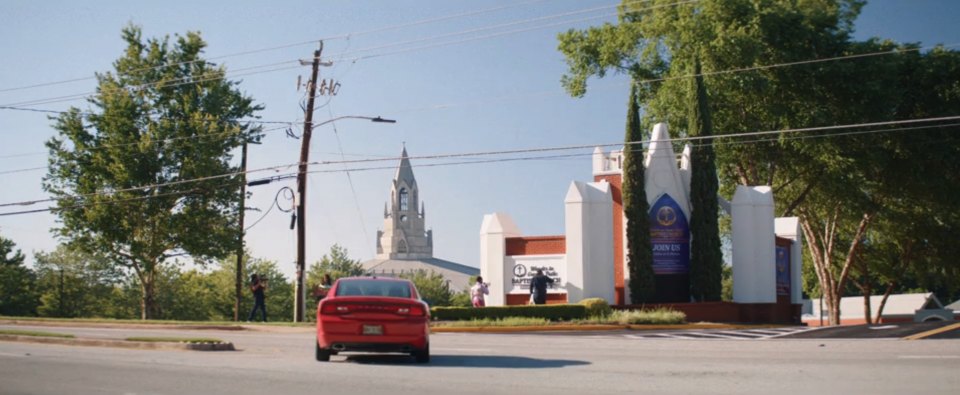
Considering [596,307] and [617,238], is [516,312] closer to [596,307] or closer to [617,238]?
[596,307]

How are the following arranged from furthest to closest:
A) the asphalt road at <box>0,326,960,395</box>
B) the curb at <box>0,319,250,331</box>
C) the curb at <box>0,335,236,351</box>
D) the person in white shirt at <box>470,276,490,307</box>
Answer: the person in white shirt at <box>470,276,490,307</box> → the curb at <box>0,319,250,331</box> → the curb at <box>0,335,236,351</box> → the asphalt road at <box>0,326,960,395</box>

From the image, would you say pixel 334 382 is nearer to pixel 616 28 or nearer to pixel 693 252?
pixel 693 252

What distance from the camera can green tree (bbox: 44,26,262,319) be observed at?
45.9m

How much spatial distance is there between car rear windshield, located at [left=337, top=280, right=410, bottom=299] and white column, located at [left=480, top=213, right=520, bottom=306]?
68.2 ft

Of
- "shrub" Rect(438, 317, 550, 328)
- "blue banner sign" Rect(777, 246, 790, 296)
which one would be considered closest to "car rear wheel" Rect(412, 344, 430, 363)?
"shrub" Rect(438, 317, 550, 328)

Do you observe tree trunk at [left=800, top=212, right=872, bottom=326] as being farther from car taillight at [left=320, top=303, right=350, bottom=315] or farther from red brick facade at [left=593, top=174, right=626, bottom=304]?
car taillight at [left=320, top=303, right=350, bottom=315]

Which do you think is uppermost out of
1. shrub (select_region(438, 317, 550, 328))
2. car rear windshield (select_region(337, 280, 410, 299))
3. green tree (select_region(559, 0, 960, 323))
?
green tree (select_region(559, 0, 960, 323))

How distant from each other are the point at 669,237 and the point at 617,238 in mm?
1866

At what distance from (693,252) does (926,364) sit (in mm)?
22519

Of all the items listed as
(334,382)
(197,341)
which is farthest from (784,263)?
(334,382)

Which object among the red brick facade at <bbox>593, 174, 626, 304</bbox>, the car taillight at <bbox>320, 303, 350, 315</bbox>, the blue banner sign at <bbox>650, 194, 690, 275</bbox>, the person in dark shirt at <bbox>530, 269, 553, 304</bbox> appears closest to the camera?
the car taillight at <bbox>320, 303, 350, 315</bbox>

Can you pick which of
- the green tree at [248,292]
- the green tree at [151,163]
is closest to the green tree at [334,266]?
the green tree at [248,292]

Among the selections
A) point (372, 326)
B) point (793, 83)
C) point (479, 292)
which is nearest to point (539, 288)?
point (479, 292)

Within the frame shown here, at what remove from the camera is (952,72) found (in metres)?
44.1
